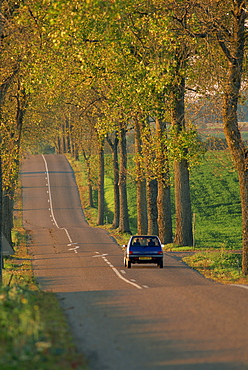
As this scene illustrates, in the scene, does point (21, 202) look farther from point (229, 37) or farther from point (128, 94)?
point (229, 37)

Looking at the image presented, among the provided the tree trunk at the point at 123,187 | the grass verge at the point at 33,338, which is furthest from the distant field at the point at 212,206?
the grass verge at the point at 33,338

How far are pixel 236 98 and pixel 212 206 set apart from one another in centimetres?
4459

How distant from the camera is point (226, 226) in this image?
55.8 meters

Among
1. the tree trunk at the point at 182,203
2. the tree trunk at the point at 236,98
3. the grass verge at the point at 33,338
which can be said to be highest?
the tree trunk at the point at 236,98

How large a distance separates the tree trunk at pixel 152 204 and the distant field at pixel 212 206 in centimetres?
953

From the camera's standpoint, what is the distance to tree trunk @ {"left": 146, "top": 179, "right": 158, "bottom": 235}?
119 feet

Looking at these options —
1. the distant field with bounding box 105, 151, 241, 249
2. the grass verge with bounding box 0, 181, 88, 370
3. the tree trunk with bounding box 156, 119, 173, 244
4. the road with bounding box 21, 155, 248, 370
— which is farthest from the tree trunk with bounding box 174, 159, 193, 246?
the grass verge with bounding box 0, 181, 88, 370

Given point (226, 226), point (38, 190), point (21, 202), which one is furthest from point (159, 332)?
point (38, 190)

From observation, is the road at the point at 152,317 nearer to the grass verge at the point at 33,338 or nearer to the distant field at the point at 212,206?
the grass verge at the point at 33,338

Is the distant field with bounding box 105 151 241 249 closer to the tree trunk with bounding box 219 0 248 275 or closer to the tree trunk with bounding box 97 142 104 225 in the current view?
the tree trunk with bounding box 97 142 104 225

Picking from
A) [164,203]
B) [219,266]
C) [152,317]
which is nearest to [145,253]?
[219,266]

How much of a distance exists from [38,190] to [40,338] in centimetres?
6921

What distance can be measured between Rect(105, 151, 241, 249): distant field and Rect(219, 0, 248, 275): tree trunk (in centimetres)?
2318

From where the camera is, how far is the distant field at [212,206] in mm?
51125
